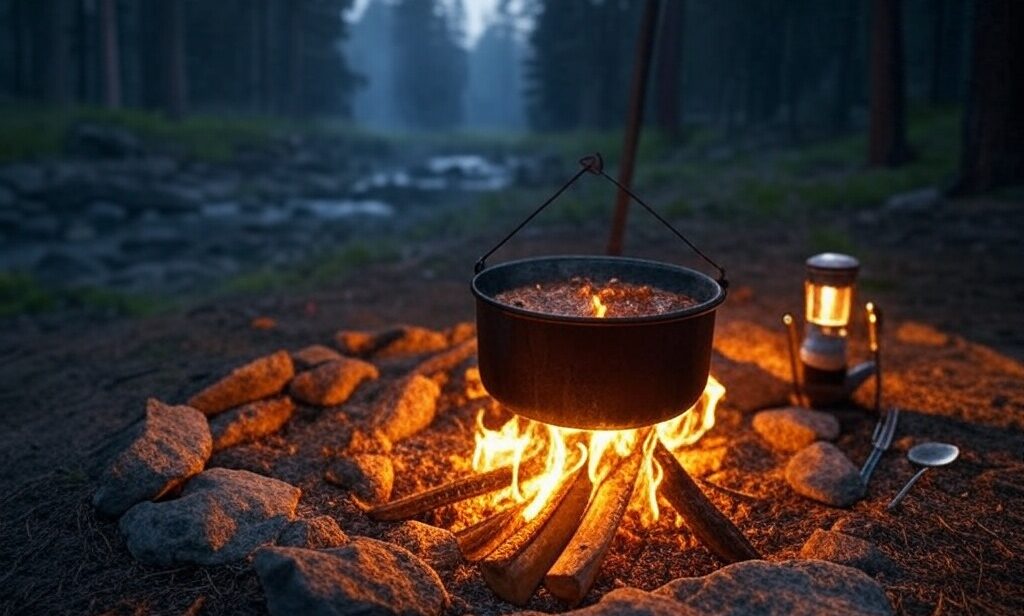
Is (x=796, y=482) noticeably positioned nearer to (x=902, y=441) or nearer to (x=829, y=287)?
(x=902, y=441)

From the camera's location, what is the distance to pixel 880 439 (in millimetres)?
4168

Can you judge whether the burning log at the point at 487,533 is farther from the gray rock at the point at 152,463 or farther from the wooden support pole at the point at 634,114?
the wooden support pole at the point at 634,114

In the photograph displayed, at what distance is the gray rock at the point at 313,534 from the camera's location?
2973 mm

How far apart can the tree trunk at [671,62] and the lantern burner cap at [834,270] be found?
2063 cm

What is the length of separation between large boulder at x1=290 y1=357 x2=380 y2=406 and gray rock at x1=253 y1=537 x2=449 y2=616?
1.90 metres

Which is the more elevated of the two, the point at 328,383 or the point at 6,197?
the point at 6,197

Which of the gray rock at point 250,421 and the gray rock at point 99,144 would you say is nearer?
the gray rock at point 250,421

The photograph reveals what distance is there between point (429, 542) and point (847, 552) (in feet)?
5.91

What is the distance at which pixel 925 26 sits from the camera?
2814 cm

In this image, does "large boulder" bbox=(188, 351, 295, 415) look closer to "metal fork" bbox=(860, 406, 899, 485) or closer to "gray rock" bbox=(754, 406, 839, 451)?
"gray rock" bbox=(754, 406, 839, 451)

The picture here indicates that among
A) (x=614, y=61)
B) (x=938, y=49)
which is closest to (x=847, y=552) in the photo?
(x=938, y=49)

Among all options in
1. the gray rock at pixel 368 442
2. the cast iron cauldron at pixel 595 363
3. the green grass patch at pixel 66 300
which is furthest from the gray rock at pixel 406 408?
the green grass patch at pixel 66 300

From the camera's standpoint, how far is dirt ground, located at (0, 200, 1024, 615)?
114 inches

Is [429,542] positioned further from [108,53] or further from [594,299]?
[108,53]
